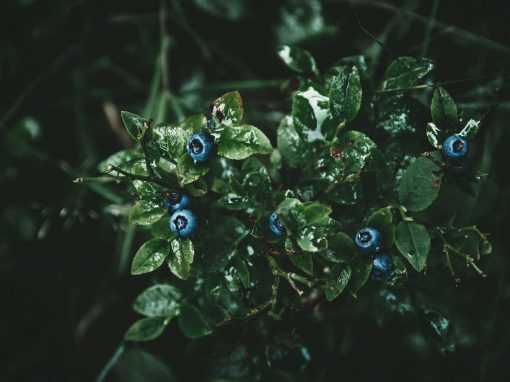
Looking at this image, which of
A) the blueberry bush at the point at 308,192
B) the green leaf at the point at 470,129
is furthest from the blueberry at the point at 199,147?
the green leaf at the point at 470,129

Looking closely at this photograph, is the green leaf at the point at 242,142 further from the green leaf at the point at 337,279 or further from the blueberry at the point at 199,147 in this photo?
the green leaf at the point at 337,279

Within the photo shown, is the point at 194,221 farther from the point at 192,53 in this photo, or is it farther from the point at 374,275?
the point at 192,53

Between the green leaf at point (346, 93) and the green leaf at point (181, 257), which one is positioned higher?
the green leaf at point (346, 93)

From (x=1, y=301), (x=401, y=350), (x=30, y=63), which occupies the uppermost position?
(x=30, y=63)

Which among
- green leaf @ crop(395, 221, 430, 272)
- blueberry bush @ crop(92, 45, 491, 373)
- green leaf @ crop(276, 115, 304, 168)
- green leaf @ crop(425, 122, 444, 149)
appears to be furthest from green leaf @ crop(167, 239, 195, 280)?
green leaf @ crop(425, 122, 444, 149)

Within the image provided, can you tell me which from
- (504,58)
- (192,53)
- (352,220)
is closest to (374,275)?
(352,220)

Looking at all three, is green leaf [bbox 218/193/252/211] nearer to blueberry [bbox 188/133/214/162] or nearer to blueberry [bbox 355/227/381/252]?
blueberry [bbox 188/133/214/162]

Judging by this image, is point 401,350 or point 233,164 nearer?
point 233,164

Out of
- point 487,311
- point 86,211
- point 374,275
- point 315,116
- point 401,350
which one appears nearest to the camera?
point 374,275
